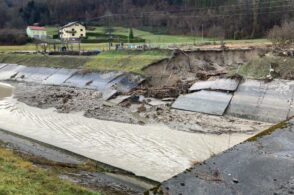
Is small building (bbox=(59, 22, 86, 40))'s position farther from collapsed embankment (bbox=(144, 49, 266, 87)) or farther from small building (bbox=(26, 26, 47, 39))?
collapsed embankment (bbox=(144, 49, 266, 87))

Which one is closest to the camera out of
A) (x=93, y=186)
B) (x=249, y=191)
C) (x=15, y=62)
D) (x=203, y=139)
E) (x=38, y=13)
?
(x=249, y=191)

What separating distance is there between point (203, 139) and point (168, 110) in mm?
7179

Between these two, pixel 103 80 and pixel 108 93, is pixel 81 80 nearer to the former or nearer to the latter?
pixel 103 80

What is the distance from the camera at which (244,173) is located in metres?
11.5

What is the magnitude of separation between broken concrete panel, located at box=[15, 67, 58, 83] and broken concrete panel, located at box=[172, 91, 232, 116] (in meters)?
23.0

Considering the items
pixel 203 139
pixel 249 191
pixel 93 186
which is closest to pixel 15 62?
pixel 203 139

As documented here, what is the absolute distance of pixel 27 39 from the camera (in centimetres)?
8994

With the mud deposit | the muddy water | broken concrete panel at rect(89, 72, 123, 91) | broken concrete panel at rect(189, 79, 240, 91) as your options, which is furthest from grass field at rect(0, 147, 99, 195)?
broken concrete panel at rect(89, 72, 123, 91)

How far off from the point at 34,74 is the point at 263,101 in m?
32.7

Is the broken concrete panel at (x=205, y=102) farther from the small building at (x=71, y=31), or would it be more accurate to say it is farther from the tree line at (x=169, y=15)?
the small building at (x=71, y=31)

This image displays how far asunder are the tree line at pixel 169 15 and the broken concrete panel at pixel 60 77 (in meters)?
27.7

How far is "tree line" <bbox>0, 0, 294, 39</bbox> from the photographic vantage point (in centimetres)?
6319

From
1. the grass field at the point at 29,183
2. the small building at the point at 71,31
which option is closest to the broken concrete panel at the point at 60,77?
the grass field at the point at 29,183

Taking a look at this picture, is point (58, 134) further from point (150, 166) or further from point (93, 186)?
point (93, 186)
